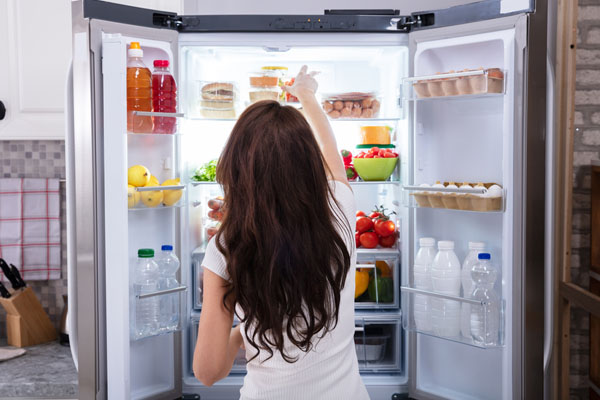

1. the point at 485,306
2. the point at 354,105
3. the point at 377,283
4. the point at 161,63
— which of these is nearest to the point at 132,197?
the point at 161,63

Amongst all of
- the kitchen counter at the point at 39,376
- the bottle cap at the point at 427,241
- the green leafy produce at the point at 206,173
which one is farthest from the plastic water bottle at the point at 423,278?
the kitchen counter at the point at 39,376

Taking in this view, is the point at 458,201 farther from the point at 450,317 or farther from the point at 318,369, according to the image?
the point at 318,369

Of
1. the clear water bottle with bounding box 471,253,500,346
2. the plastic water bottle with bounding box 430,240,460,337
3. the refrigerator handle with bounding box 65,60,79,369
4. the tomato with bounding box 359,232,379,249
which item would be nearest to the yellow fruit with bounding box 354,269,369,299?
the tomato with bounding box 359,232,379,249

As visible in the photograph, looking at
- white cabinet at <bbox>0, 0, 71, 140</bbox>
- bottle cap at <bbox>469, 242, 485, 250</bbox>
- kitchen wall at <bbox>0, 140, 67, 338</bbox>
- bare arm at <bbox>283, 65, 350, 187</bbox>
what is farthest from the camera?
kitchen wall at <bbox>0, 140, 67, 338</bbox>

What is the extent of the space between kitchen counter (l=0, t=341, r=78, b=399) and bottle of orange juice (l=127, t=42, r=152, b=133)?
1.01m

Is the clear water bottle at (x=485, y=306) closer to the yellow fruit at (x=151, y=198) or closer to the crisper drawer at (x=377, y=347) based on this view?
the crisper drawer at (x=377, y=347)

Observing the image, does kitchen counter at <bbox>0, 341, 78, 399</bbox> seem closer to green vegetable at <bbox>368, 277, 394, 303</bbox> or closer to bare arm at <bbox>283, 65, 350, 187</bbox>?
green vegetable at <bbox>368, 277, 394, 303</bbox>

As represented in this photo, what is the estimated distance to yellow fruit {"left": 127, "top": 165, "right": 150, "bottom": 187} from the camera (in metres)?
2.15

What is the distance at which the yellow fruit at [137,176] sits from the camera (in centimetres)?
215

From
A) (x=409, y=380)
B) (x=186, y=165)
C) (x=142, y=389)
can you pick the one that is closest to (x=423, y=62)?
(x=186, y=165)

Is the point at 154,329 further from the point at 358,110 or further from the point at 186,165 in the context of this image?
the point at 358,110

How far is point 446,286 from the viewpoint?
2203mm

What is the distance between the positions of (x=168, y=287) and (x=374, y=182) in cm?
92

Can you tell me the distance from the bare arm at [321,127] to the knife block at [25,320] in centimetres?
167
